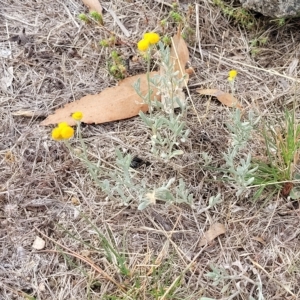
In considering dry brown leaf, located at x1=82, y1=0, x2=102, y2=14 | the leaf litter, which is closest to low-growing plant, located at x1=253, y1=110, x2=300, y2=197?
the leaf litter

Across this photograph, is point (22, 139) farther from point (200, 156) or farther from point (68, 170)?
point (200, 156)

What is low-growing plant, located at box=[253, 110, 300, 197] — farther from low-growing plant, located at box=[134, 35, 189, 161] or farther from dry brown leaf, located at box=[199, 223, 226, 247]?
low-growing plant, located at box=[134, 35, 189, 161]

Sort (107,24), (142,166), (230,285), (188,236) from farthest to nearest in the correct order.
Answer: (107,24), (142,166), (188,236), (230,285)

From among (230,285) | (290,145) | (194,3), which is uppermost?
(194,3)

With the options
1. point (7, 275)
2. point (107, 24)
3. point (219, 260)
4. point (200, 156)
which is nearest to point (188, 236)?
point (219, 260)

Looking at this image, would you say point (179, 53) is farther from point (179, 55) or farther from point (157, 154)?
point (157, 154)

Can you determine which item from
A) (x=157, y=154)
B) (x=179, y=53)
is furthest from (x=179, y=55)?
(x=157, y=154)

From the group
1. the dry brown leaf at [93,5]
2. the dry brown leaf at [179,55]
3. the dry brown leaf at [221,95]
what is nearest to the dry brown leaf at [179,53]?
the dry brown leaf at [179,55]
